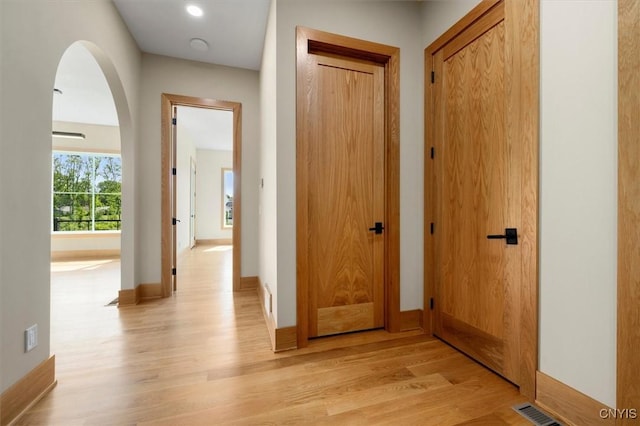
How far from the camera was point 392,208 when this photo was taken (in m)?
2.24

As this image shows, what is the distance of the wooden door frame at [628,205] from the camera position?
106 centimetres

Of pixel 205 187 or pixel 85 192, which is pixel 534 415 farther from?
pixel 205 187

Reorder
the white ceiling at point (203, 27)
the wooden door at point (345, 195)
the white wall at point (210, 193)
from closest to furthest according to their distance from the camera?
the wooden door at point (345, 195) < the white ceiling at point (203, 27) < the white wall at point (210, 193)

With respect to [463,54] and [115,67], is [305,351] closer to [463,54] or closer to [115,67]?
[463,54]

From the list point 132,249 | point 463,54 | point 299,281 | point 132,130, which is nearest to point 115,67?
point 132,130

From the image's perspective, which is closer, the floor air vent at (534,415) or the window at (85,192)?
the floor air vent at (534,415)

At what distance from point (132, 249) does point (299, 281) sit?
207 cm

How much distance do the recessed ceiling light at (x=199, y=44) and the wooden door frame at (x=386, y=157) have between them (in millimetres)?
1588

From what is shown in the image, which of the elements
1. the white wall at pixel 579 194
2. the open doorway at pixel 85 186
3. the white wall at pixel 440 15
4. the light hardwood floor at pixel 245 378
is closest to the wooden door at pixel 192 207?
the open doorway at pixel 85 186

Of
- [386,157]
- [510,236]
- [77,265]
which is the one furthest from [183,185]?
[510,236]

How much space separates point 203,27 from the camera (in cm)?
271

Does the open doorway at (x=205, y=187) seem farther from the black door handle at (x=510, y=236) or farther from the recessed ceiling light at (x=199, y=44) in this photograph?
the black door handle at (x=510, y=236)

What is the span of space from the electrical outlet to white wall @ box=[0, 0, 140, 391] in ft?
0.08

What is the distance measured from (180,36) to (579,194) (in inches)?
143
